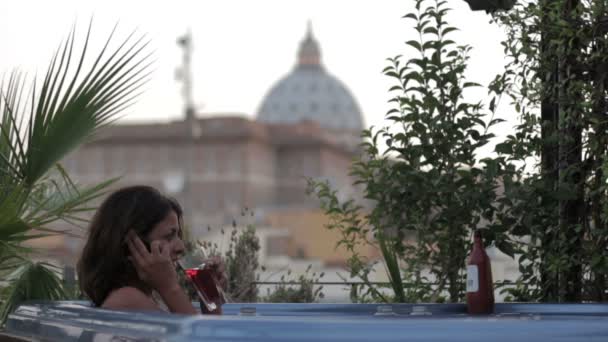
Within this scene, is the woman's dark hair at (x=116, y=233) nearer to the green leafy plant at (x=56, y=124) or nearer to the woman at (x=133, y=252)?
the woman at (x=133, y=252)

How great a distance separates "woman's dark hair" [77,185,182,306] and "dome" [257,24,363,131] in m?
106

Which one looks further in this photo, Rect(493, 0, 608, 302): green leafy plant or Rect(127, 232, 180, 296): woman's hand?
Rect(493, 0, 608, 302): green leafy plant

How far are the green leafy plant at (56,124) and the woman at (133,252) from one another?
1.23m

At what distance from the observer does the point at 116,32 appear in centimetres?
377

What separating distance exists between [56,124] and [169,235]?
1.38 m

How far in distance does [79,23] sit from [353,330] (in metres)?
2.30

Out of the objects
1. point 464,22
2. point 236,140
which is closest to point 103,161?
point 236,140

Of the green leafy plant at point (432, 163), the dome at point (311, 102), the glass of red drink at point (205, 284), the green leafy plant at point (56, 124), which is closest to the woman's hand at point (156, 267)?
the glass of red drink at point (205, 284)

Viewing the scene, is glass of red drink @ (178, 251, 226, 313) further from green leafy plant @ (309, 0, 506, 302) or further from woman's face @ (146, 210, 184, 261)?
green leafy plant @ (309, 0, 506, 302)

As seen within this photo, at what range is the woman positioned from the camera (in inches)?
91.7

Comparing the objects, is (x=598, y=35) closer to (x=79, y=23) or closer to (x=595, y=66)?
(x=595, y=66)

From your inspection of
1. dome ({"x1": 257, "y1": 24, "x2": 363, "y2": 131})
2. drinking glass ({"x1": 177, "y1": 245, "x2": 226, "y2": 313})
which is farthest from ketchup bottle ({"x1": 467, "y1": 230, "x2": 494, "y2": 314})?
dome ({"x1": 257, "y1": 24, "x2": 363, "y2": 131})

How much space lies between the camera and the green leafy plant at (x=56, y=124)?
3.72 m

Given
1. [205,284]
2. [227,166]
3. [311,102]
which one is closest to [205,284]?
[205,284]
